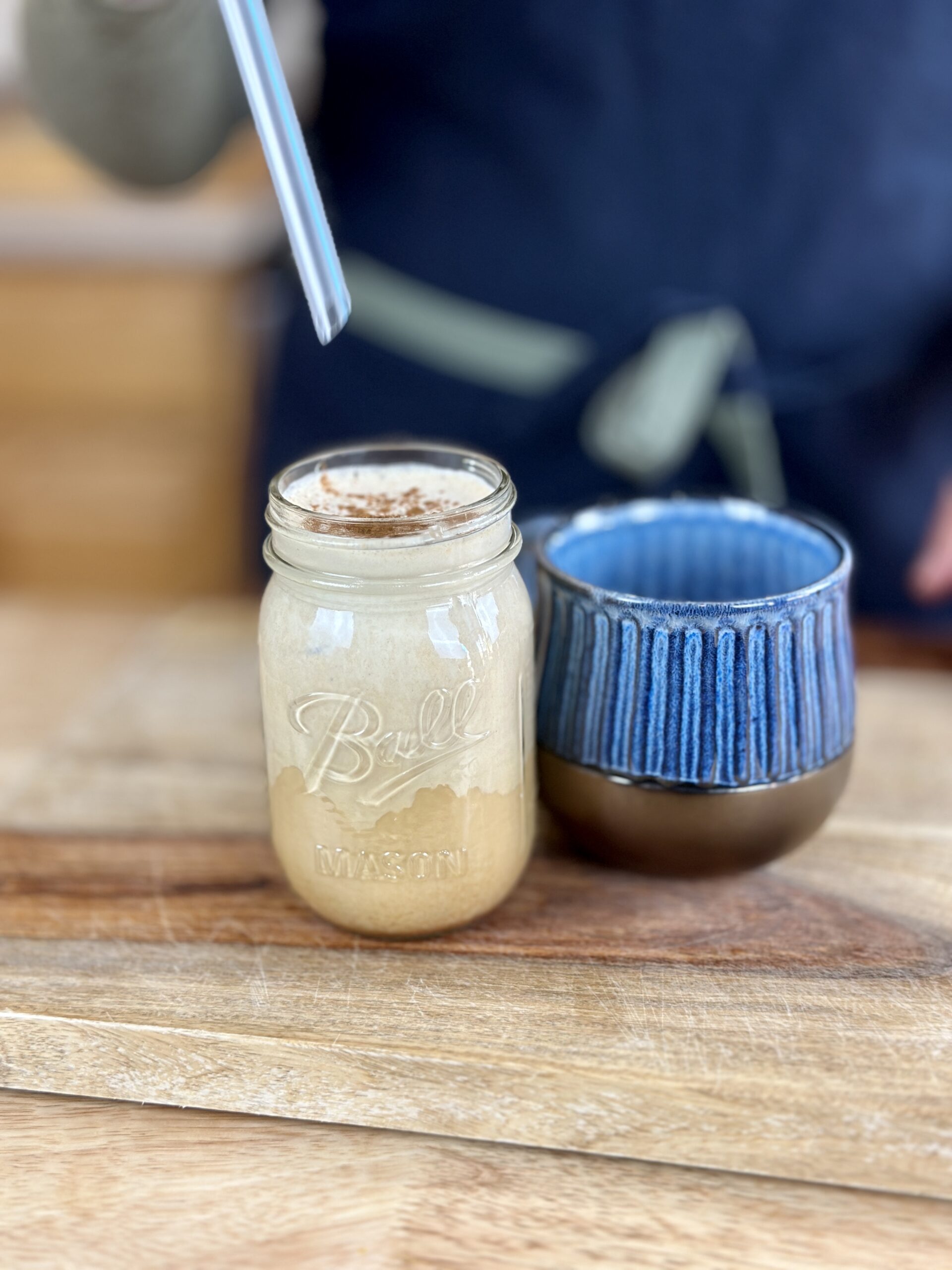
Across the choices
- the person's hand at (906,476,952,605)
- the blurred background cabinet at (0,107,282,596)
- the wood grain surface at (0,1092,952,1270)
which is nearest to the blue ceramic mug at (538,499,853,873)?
the wood grain surface at (0,1092,952,1270)

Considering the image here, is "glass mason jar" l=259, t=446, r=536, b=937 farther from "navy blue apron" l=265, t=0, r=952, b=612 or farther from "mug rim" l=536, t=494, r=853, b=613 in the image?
"navy blue apron" l=265, t=0, r=952, b=612

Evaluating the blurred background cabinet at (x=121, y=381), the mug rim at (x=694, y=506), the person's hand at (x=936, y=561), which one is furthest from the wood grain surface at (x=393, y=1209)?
the blurred background cabinet at (x=121, y=381)

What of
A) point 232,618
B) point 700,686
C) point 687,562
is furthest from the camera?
point 232,618

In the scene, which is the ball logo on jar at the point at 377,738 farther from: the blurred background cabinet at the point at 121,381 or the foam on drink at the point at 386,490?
the blurred background cabinet at the point at 121,381

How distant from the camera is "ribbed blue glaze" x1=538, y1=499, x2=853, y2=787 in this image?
545 millimetres

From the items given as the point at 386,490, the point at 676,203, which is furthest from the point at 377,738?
the point at 676,203

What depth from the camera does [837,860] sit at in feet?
2.09

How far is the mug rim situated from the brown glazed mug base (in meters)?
0.08

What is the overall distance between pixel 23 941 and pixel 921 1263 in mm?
414

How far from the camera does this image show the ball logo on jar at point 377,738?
518mm

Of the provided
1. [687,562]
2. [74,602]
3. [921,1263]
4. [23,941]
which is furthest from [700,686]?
[74,602]

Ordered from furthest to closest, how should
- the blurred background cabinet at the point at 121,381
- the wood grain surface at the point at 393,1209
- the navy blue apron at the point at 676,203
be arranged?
1. the blurred background cabinet at the point at 121,381
2. the navy blue apron at the point at 676,203
3. the wood grain surface at the point at 393,1209

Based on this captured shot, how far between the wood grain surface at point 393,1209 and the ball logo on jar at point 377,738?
147 millimetres

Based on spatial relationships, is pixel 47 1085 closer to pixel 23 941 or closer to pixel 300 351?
pixel 23 941
